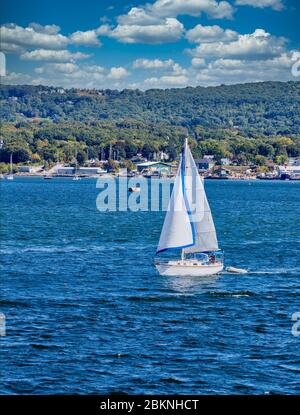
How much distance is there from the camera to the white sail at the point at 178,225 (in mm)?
60125

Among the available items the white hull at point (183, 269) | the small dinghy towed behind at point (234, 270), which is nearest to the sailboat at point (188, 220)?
the small dinghy towed behind at point (234, 270)

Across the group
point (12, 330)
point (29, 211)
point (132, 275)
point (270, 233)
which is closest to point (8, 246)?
point (132, 275)

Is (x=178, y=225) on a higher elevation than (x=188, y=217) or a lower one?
lower

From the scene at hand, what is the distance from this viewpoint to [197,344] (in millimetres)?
38594

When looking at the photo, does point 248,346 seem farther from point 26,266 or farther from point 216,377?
point 26,266

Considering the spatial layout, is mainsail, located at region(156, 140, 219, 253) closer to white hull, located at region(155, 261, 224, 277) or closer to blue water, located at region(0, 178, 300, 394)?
white hull, located at region(155, 261, 224, 277)

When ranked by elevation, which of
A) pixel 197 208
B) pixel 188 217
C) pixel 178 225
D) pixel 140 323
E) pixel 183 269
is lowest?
pixel 140 323

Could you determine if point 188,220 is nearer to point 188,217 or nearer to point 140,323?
point 188,217

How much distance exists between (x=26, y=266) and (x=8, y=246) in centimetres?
1573

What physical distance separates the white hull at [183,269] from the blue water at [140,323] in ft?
2.72

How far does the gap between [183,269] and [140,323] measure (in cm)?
1526

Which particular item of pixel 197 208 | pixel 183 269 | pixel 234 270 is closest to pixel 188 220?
pixel 197 208

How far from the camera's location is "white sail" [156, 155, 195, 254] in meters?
60.1

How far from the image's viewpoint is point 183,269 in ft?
189
